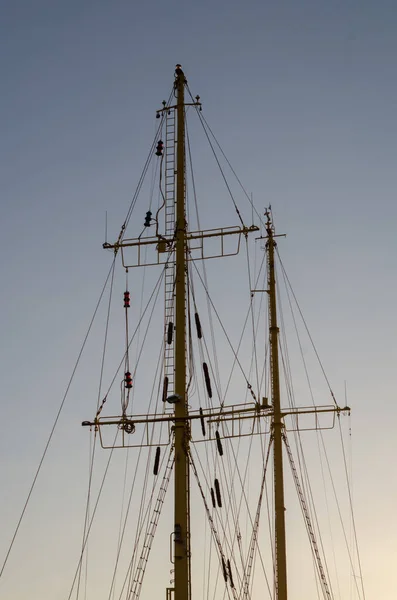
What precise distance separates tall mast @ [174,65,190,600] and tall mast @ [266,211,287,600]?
1578 cm

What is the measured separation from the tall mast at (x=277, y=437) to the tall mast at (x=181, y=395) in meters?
15.8

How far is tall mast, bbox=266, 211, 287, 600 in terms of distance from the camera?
52.8 m

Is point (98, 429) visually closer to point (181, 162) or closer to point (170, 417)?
point (170, 417)

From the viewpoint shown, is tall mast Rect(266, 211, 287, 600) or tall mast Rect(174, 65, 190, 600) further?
tall mast Rect(266, 211, 287, 600)

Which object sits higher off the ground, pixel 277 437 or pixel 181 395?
pixel 277 437

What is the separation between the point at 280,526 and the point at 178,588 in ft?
54.7

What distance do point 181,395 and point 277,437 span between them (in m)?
17.0

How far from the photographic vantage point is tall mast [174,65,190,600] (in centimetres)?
3753

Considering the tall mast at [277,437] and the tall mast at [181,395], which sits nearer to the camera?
the tall mast at [181,395]

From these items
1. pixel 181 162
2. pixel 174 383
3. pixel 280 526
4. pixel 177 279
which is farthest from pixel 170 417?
pixel 280 526

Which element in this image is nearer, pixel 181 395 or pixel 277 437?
pixel 181 395

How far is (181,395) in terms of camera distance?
39.2 meters

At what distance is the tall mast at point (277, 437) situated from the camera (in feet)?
173

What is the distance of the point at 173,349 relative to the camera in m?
40.1
